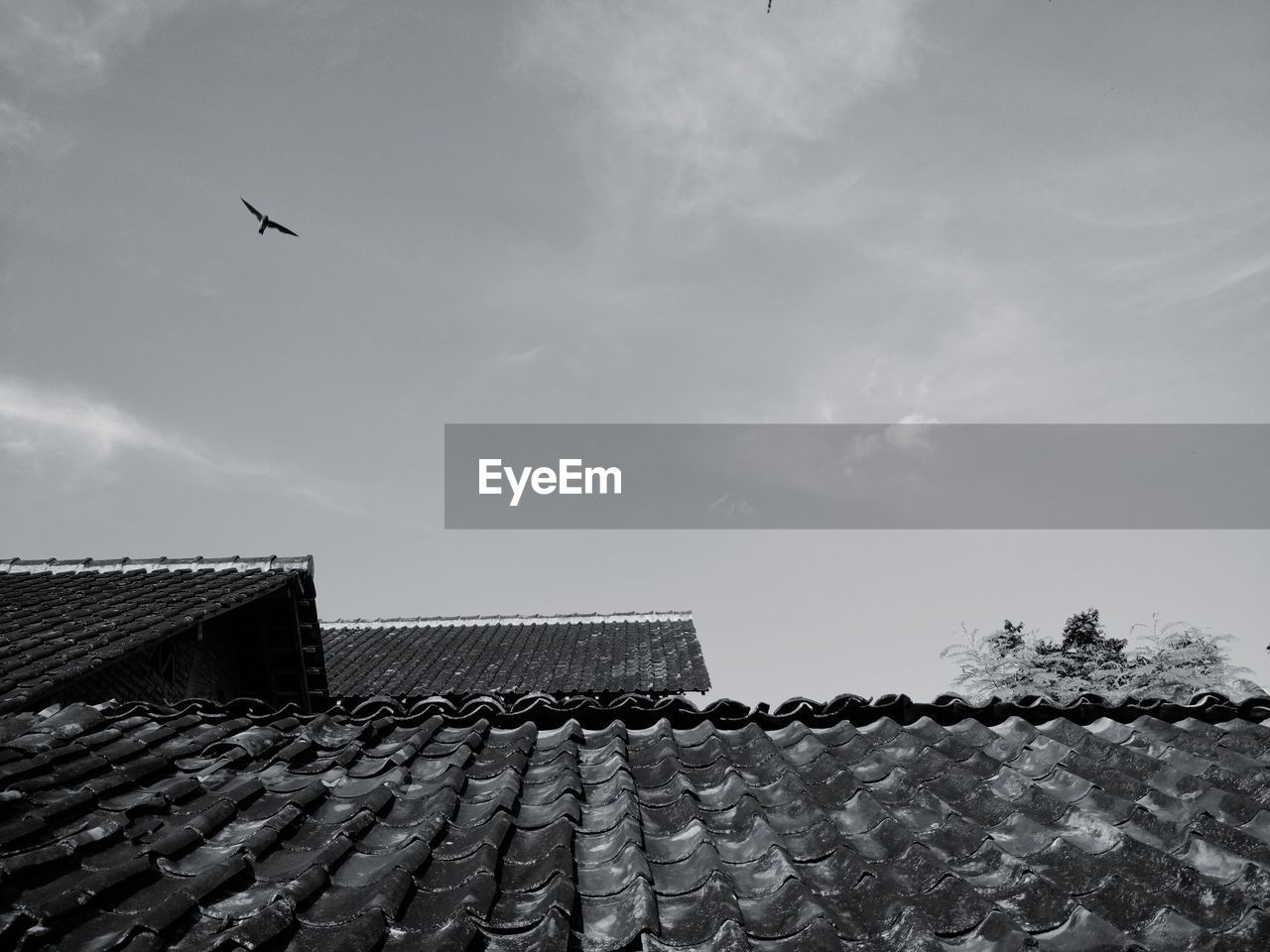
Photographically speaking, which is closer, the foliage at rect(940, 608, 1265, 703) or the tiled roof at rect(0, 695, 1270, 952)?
the tiled roof at rect(0, 695, 1270, 952)

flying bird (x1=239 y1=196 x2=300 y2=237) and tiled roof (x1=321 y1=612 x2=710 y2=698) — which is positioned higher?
flying bird (x1=239 y1=196 x2=300 y2=237)


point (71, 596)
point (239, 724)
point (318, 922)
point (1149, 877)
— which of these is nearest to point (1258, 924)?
point (1149, 877)

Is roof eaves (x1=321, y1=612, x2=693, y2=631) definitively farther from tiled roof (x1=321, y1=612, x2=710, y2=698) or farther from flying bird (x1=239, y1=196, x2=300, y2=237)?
flying bird (x1=239, y1=196, x2=300, y2=237)

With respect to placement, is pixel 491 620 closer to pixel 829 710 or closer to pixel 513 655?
pixel 513 655

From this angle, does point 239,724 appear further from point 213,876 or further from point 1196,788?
point 1196,788

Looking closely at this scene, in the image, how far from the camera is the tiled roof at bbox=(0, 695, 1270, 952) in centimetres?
234

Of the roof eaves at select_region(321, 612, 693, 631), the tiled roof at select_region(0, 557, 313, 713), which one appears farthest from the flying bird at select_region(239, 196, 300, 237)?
the roof eaves at select_region(321, 612, 693, 631)

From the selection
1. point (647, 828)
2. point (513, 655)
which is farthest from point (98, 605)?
point (513, 655)

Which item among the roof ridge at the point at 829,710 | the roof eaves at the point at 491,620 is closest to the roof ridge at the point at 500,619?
the roof eaves at the point at 491,620

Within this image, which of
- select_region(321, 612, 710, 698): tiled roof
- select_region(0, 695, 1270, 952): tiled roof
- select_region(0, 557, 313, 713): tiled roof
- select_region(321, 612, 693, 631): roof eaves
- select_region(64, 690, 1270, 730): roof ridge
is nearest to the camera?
select_region(0, 695, 1270, 952): tiled roof

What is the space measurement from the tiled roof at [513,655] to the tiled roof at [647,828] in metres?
8.55

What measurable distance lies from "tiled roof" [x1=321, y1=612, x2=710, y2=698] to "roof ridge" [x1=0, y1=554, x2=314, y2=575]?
3.54 metres

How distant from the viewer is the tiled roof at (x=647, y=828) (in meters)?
2.34

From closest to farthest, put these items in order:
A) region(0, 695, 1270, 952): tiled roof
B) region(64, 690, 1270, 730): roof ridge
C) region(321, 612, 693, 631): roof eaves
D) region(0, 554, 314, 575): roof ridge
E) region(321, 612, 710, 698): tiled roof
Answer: region(0, 695, 1270, 952): tiled roof
region(64, 690, 1270, 730): roof ridge
region(0, 554, 314, 575): roof ridge
region(321, 612, 710, 698): tiled roof
region(321, 612, 693, 631): roof eaves
